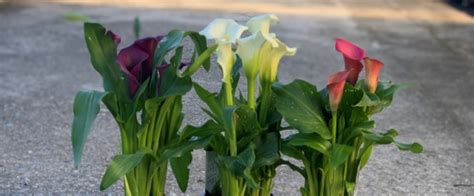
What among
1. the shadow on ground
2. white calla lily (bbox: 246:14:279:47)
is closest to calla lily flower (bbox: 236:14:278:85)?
white calla lily (bbox: 246:14:279:47)

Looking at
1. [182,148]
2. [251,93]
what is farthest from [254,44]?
[182,148]

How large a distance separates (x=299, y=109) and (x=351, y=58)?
21cm

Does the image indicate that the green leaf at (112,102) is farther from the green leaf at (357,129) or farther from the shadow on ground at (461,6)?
the shadow on ground at (461,6)

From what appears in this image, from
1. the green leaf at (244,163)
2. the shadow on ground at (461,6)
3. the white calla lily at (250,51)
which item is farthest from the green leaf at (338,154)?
the shadow on ground at (461,6)

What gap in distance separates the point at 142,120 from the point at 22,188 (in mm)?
1495

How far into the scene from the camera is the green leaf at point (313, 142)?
2131mm

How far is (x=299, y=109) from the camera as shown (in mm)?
2139

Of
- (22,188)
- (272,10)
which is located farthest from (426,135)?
(272,10)

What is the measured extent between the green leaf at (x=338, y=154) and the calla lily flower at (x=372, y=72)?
0.68ft

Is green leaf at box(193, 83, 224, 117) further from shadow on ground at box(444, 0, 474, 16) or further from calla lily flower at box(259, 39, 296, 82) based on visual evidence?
shadow on ground at box(444, 0, 474, 16)

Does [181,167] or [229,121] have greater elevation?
[229,121]

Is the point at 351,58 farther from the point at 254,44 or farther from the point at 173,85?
the point at 173,85

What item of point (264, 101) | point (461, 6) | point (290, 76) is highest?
point (264, 101)

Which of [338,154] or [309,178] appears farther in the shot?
[309,178]
